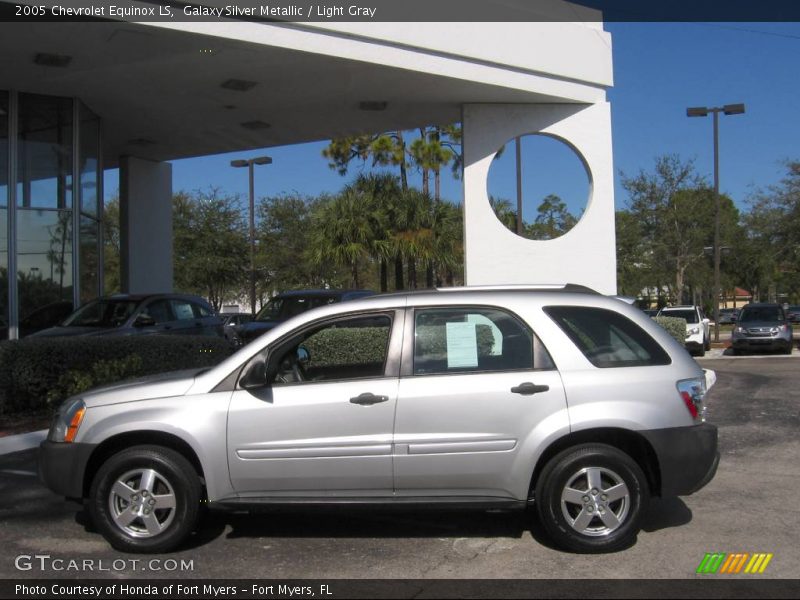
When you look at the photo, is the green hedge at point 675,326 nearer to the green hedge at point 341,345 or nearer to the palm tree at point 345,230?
the green hedge at point 341,345

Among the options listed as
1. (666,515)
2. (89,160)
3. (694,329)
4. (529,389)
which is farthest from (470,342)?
(694,329)

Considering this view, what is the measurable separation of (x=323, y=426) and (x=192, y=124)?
48.0ft

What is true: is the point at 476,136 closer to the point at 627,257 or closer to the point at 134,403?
the point at 134,403

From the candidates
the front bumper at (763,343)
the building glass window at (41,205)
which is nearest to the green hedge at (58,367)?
the building glass window at (41,205)

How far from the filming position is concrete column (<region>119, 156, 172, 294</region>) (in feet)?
71.3

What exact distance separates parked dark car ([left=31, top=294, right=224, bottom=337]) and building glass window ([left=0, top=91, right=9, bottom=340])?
233 cm

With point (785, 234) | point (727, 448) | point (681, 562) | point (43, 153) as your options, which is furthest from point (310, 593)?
point (785, 234)

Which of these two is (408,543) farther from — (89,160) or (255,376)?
(89,160)

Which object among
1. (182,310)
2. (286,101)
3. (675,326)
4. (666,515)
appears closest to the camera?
Result: (666,515)

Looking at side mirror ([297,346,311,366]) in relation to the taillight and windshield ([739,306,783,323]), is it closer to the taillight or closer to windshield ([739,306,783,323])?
the taillight

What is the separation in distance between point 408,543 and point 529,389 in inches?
53.0

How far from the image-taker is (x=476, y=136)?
16.0m

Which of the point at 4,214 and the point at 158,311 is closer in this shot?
the point at 158,311

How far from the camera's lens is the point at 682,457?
5.00m
